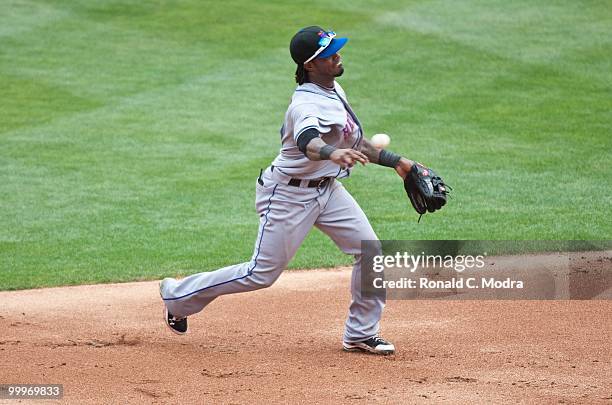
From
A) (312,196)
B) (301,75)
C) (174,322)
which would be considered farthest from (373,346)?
(301,75)

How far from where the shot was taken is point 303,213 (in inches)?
219

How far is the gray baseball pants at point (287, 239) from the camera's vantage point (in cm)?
557

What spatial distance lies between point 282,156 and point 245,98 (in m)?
7.59

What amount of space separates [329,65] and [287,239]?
38.9 inches

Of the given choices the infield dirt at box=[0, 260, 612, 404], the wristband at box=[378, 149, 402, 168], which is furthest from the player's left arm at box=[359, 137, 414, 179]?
the infield dirt at box=[0, 260, 612, 404]

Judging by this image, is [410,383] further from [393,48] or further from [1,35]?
[1,35]

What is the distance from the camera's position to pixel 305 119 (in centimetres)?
528

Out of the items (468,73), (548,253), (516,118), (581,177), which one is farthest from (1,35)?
(548,253)

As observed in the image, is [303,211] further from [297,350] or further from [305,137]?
[297,350]

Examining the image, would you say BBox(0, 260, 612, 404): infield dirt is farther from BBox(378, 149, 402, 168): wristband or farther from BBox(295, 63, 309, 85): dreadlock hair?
BBox(295, 63, 309, 85): dreadlock hair

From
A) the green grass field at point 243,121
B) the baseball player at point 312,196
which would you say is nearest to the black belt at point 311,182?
the baseball player at point 312,196

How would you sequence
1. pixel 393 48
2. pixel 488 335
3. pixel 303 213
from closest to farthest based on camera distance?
1. pixel 303 213
2. pixel 488 335
3. pixel 393 48

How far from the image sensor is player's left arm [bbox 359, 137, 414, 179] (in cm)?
554

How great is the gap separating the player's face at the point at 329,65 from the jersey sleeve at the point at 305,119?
0.26m
